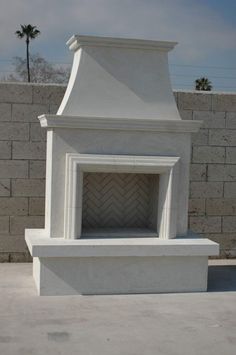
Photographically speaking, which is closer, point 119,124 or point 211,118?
point 119,124

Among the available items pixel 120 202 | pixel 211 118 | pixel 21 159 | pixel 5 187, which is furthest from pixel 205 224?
pixel 5 187

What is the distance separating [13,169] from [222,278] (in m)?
3.23

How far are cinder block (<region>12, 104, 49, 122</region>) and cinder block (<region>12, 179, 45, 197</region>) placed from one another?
0.86 metres

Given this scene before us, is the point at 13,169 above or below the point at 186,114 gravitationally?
below

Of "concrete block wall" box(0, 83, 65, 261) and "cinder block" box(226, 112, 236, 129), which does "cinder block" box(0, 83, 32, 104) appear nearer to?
"concrete block wall" box(0, 83, 65, 261)

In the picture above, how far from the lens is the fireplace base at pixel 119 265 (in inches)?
239

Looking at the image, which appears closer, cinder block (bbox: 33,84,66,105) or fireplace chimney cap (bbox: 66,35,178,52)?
fireplace chimney cap (bbox: 66,35,178,52)

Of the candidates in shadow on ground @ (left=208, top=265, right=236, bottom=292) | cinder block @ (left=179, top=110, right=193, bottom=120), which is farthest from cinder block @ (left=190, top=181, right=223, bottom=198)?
shadow on ground @ (left=208, top=265, right=236, bottom=292)

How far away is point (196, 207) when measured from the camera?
826 centimetres

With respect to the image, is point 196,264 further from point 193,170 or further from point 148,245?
point 193,170

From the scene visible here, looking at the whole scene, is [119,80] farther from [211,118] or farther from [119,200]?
[211,118]

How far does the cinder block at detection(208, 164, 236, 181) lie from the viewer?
8273mm

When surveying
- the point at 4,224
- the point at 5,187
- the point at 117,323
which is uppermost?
the point at 5,187

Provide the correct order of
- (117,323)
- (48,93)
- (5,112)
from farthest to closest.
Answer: (48,93), (5,112), (117,323)
